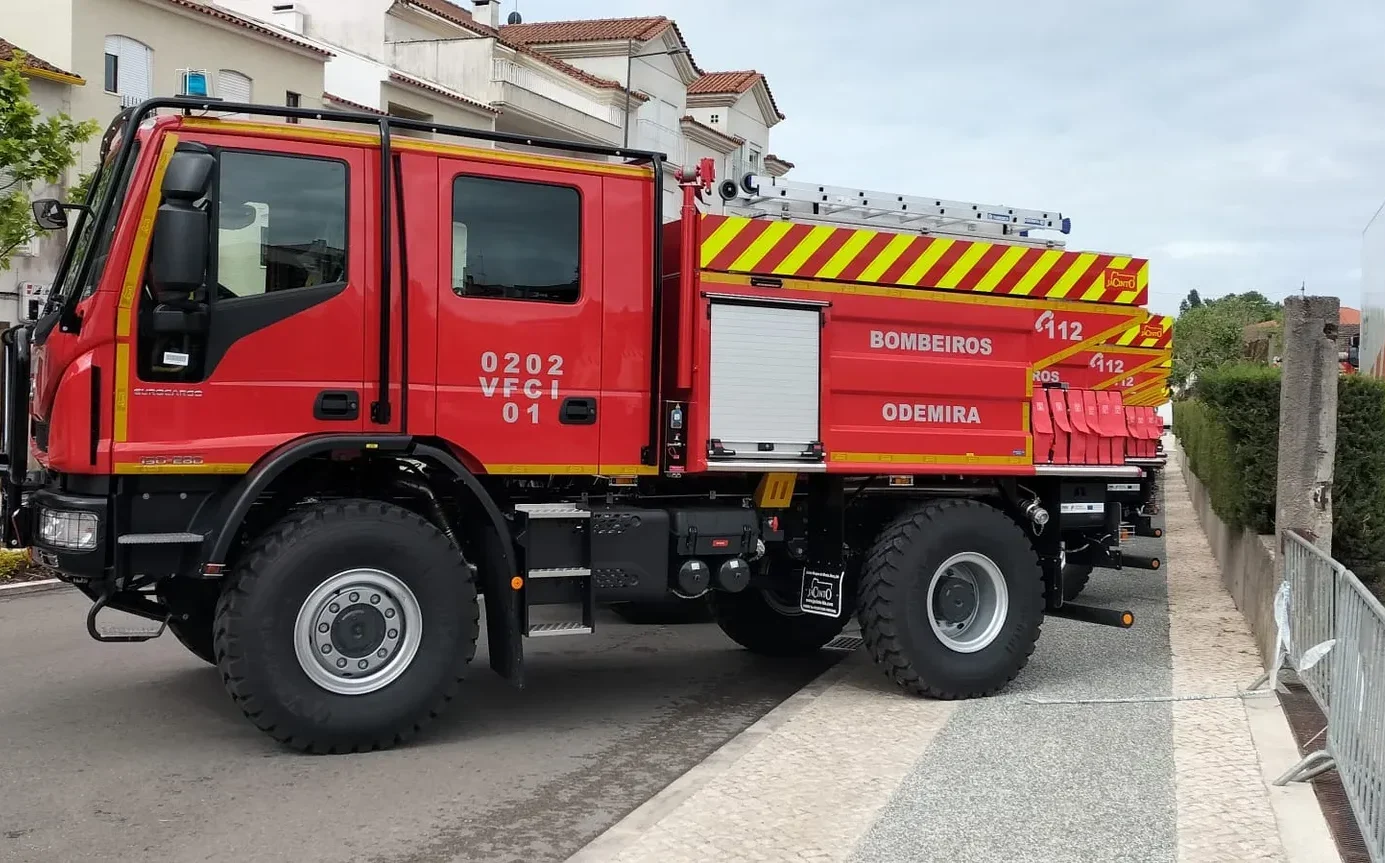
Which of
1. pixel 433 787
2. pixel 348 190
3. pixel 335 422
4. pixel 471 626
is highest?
pixel 348 190

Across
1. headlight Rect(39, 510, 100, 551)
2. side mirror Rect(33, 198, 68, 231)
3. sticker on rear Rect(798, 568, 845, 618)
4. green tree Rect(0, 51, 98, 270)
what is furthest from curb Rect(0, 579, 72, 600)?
sticker on rear Rect(798, 568, 845, 618)

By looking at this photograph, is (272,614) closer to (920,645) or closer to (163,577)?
(163,577)

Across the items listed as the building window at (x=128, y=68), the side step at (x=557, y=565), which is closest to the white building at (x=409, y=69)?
the building window at (x=128, y=68)

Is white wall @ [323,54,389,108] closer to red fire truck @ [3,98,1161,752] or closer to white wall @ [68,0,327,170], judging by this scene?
white wall @ [68,0,327,170]

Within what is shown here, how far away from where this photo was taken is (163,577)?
6059mm

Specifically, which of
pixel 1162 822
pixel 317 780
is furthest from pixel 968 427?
pixel 317 780

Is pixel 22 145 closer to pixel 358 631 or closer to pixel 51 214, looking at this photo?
pixel 51 214

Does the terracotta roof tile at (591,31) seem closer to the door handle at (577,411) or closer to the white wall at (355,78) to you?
the white wall at (355,78)

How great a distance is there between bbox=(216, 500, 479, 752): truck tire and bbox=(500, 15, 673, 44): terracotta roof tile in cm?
3846

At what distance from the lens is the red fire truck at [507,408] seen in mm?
6004

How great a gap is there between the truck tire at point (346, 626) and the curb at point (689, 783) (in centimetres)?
131

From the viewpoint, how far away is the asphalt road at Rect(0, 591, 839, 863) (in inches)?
202

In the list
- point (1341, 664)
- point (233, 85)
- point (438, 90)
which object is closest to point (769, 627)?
point (1341, 664)

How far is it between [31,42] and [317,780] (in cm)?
2149
